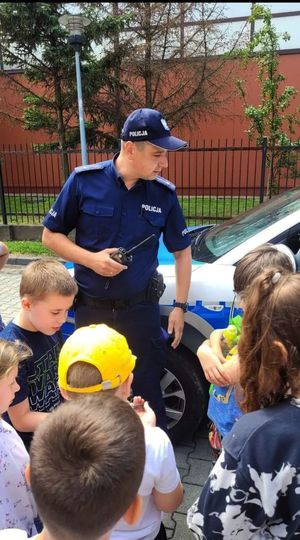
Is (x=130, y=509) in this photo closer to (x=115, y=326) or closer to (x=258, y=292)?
(x=258, y=292)

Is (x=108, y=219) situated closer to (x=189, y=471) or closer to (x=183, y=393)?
(x=183, y=393)

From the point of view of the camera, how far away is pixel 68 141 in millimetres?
12227

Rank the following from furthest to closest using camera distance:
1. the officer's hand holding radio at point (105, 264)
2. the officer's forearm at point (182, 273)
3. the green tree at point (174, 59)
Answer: the green tree at point (174, 59)
the officer's forearm at point (182, 273)
the officer's hand holding radio at point (105, 264)

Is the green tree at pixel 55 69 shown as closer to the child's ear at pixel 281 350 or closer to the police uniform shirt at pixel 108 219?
the police uniform shirt at pixel 108 219

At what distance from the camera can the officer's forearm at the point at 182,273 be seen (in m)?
2.51

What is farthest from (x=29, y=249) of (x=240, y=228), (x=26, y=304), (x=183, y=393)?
(x=26, y=304)

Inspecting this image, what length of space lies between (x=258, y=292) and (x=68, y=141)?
38.9 ft

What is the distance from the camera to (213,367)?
170 cm

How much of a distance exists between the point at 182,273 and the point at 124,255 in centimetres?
44

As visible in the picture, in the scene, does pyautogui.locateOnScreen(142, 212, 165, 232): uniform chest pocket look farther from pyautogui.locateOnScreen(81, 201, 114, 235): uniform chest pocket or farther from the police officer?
pyautogui.locateOnScreen(81, 201, 114, 235): uniform chest pocket

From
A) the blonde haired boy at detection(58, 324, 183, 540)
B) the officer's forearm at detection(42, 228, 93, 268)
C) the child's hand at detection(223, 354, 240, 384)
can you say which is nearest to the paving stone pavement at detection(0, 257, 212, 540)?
the blonde haired boy at detection(58, 324, 183, 540)

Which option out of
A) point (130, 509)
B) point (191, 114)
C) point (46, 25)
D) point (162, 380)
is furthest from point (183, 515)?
point (191, 114)

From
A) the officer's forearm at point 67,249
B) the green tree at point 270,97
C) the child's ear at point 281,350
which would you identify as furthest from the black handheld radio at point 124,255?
the green tree at point 270,97

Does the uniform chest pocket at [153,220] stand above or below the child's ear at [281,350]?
above
